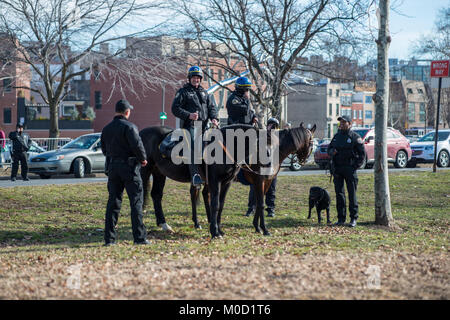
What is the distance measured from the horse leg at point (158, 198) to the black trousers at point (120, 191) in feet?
5.42

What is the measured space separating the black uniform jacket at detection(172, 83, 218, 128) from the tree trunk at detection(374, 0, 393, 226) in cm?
346

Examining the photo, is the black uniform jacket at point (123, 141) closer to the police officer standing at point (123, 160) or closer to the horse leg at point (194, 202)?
the police officer standing at point (123, 160)

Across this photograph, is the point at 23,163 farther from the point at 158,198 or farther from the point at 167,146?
the point at 167,146

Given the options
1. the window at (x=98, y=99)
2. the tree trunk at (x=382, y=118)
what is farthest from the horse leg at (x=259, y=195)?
the window at (x=98, y=99)

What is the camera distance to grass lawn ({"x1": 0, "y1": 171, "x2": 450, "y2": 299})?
611cm

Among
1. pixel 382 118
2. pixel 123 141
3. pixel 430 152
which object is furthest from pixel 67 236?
pixel 430 152

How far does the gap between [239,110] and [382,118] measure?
10.0ft

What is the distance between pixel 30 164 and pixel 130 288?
706 inches

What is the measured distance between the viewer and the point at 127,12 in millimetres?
26250

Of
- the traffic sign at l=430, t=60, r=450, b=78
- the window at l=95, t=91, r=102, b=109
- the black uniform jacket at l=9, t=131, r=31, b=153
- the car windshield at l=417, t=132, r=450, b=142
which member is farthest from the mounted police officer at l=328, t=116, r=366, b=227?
the window at l=95, t=91, r=102, b=109

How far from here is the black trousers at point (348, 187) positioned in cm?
1162

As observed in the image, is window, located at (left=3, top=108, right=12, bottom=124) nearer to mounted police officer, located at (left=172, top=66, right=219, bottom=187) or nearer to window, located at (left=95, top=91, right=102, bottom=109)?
window, located at (left=95, top=91, right=102, bottom=109)

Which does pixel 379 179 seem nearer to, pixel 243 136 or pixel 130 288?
pixel 243 136
